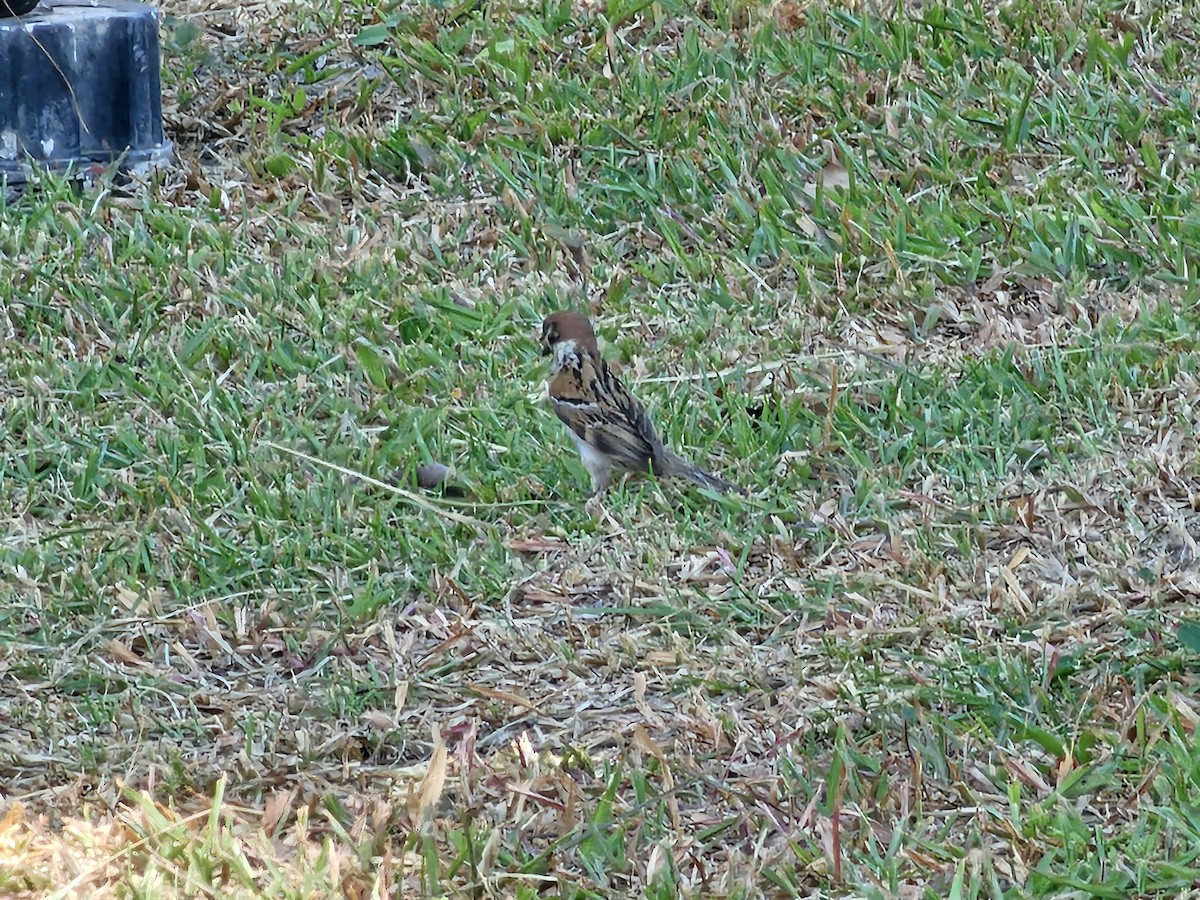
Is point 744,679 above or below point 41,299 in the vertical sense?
above

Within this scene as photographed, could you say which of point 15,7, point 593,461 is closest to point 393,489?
point 593,461

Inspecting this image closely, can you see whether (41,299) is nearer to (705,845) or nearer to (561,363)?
(561,363)

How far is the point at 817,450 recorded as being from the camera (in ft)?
17.1

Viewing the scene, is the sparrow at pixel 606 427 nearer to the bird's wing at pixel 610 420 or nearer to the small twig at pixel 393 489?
the bird's wing at pixel 610 420

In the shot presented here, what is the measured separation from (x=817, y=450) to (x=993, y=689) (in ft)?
4.43

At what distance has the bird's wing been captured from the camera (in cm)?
498

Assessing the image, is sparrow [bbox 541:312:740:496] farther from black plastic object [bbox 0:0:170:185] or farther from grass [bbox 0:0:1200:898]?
black plastic object [bbox 0:0:170:185]

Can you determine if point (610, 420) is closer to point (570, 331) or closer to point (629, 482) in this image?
point (629, 482)

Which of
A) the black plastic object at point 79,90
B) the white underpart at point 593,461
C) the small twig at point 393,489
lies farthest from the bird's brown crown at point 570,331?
the black plastic object at point 79,90

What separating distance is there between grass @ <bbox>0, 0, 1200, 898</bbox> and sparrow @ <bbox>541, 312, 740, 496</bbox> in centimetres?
10

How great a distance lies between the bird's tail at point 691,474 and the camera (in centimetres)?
502

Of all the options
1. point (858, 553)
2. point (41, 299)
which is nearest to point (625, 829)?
point (858, 553)

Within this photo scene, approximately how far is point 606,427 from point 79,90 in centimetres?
330

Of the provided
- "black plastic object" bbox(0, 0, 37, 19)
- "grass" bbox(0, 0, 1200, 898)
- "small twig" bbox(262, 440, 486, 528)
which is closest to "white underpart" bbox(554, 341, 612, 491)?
"grass" bbox(0, 0, 1200, 898)
